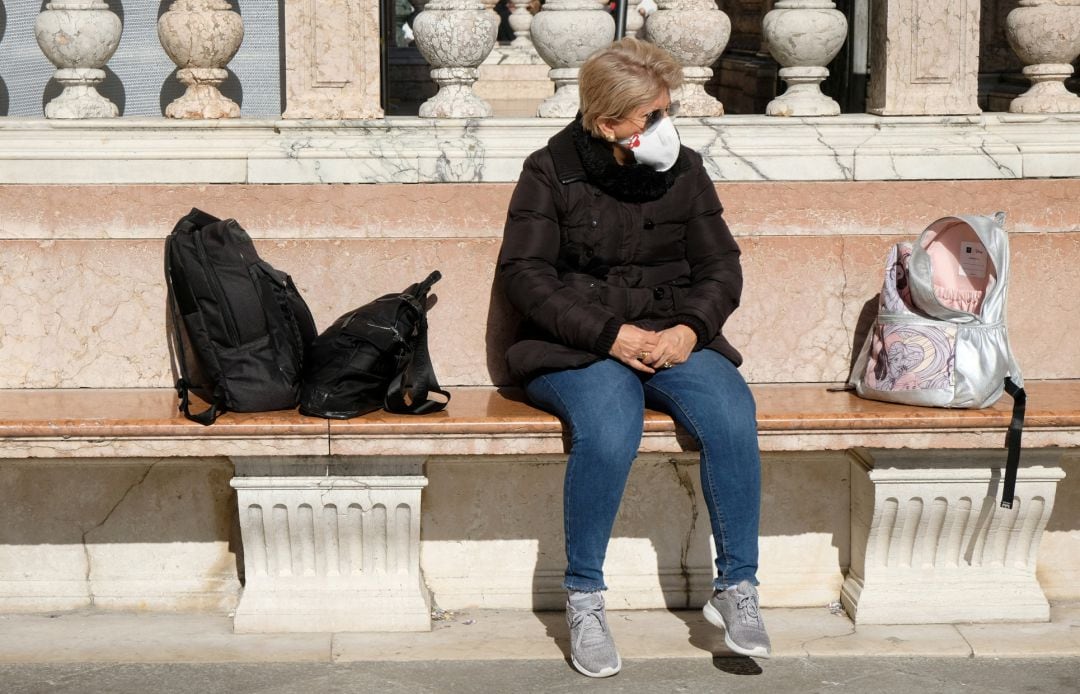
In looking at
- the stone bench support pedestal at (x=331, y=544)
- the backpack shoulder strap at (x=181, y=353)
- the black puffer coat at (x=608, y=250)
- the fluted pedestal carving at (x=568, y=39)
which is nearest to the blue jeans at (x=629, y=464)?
the black puffer coat at (x=608, y=250)

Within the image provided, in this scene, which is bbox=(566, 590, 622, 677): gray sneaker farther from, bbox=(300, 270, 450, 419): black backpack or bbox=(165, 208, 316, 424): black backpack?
bbox=(165, 208, 316, 424): black backpack

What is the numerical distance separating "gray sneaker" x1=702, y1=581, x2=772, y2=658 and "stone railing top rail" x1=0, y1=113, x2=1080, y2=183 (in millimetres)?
1335

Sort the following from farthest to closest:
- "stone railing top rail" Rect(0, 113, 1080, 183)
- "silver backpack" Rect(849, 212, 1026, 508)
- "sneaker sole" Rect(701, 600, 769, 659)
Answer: "stone railing top rail" Rect(0, 113, 1080, 183) < "silver backpack" Rect(849, 212, 1026, 508) < "sneaker sole" Rect(701, 600, 769, 659)

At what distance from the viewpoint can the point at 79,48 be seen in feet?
15.5

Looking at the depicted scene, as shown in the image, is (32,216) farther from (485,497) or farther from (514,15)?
(514,15)

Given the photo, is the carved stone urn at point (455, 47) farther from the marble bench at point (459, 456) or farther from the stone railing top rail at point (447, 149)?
the marble bench at point (459, 456)

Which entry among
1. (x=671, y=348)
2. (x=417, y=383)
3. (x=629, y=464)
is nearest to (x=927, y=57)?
(x=671, y=348)

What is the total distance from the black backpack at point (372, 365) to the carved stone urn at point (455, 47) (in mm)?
888

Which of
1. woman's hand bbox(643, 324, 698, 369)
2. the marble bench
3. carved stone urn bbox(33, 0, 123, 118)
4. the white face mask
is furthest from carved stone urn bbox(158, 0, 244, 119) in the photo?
woman's hand bbox(643, 324, 698, 369)

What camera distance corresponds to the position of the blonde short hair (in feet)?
13.3

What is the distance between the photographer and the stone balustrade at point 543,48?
186 inches

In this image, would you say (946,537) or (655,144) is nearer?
(655,144)

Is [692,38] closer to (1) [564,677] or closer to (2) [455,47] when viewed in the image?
(2) [455,47]

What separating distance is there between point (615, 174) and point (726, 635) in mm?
1198
